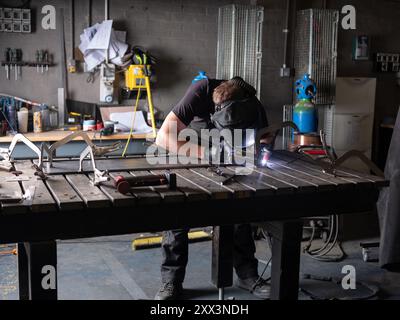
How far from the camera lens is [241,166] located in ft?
8.18

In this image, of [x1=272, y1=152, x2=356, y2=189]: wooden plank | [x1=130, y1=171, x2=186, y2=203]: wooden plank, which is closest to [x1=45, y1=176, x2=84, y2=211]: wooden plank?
[x1=130, y1=171, x2=186, y2=203]: wooden plank

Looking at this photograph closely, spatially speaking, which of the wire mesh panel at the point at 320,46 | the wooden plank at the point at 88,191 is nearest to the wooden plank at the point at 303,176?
the wooden plank at the point at 88,191

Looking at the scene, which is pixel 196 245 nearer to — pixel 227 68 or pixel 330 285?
pixel 330 285

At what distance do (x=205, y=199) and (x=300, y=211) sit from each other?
0.44 m

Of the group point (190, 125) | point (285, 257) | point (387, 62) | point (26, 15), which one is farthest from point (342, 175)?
point (387, 62)

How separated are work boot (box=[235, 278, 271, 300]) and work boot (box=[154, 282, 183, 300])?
438mm

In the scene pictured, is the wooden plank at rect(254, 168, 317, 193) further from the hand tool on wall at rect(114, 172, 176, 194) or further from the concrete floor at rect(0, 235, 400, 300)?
the concrete floor at rect(0, 235, 400, 300)

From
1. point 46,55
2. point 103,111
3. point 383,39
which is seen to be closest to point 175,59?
point 103,111

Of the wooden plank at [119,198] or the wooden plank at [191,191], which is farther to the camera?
the wooden plank at [191,191]

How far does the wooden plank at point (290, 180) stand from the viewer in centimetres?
211

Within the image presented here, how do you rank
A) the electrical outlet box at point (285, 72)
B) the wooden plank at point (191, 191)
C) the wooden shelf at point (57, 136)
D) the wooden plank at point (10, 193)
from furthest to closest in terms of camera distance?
1. the electrical outlet box at point (285, 72)
2. the wooden shelf at point (57, 136)
3. the wooden plank at point (191, 191)
4. the wooden plank at point (10, 193)

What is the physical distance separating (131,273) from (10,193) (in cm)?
167

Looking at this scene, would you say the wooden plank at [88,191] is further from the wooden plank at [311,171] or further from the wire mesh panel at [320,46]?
the wire mesh panel at [320,46]

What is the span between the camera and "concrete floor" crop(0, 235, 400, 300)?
123 inches
